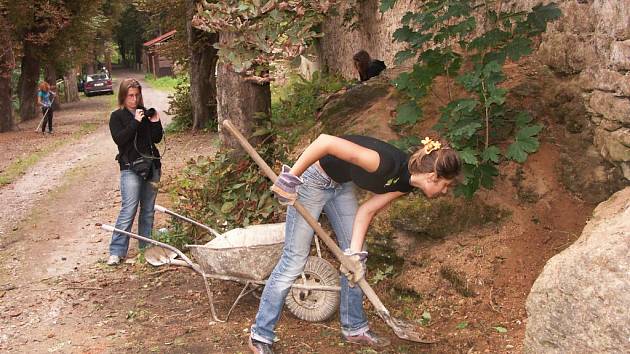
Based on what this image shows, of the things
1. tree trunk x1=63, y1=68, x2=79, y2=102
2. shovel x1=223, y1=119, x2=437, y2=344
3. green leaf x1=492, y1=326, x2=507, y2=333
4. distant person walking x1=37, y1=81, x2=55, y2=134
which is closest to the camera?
shovel x1=223, y1=119, x2=437, y2=344

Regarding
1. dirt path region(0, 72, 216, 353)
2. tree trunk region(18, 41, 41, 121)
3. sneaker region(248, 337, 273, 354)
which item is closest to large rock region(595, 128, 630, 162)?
sneaker region(248, 337, 273, 354)

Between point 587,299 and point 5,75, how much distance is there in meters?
20.1

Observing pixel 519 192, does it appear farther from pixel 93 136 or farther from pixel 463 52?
pixel 93 136

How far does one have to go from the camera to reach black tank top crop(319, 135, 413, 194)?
372 centimetres

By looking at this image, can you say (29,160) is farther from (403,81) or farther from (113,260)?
(403,81)

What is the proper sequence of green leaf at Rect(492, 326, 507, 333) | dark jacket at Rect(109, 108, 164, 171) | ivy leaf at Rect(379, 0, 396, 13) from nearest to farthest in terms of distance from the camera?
green leaf at Rect(492, 326, 507, 333), ivy leaf at Rect(379, 0, 396, 13), dark jacket at Rect(109, 108, 164, 171)

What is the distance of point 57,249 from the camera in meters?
7.27

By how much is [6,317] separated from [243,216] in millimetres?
2123

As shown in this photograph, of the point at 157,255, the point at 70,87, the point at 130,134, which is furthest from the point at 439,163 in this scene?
the point at 70,87

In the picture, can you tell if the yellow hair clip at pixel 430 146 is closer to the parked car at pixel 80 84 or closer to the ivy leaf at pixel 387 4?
the ivy leaf at pixel 387 4

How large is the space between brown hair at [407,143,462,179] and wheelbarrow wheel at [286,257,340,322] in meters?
1.30

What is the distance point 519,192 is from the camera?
5145 millimetres

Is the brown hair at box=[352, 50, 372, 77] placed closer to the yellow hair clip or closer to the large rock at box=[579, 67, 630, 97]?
the large rock at box=[579, 67, 630, 97]

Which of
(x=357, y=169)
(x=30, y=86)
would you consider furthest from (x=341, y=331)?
(x=30, y=86)
